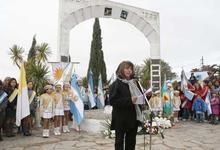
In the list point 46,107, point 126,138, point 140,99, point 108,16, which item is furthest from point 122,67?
point 108,16

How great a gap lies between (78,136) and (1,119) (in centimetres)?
198

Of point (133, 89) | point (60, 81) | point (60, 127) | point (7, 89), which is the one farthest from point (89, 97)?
point (133, 89)

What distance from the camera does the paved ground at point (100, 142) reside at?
641cm

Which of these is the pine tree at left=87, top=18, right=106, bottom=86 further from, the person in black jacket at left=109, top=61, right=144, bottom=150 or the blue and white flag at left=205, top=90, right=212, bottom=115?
the person in black jacket at left=109, top=61, right=144, bottom=150

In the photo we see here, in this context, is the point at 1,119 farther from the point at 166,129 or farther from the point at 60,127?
the point at 166,129

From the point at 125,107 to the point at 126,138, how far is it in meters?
0.46

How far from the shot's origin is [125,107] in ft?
13.5

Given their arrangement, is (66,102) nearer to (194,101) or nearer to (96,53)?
(194,101)

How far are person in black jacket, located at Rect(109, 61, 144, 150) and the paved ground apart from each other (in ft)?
7.03

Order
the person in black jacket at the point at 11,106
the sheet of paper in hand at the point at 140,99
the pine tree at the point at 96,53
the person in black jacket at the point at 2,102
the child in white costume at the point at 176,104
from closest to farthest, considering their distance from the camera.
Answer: the sheet of paper in hand at the point at 140,99
the person in black jacket at the point at 2,102
the person in black jacket at the point at 11,106
the child in white costume at the point at 176,104
the pine tree at the point at 96,53

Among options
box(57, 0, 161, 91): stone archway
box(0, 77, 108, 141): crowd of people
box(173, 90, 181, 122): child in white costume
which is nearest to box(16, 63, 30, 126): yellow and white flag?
box(0, 77, 108, 141): crowd of people

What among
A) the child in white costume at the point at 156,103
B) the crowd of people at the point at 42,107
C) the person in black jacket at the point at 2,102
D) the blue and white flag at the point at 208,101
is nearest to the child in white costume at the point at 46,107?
the crowd of people at the point at 42,107

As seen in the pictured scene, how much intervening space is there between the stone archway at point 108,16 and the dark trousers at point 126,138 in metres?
7.08

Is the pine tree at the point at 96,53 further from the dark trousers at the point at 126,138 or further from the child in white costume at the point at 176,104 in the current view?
the dark trousers at the point at 126,138
